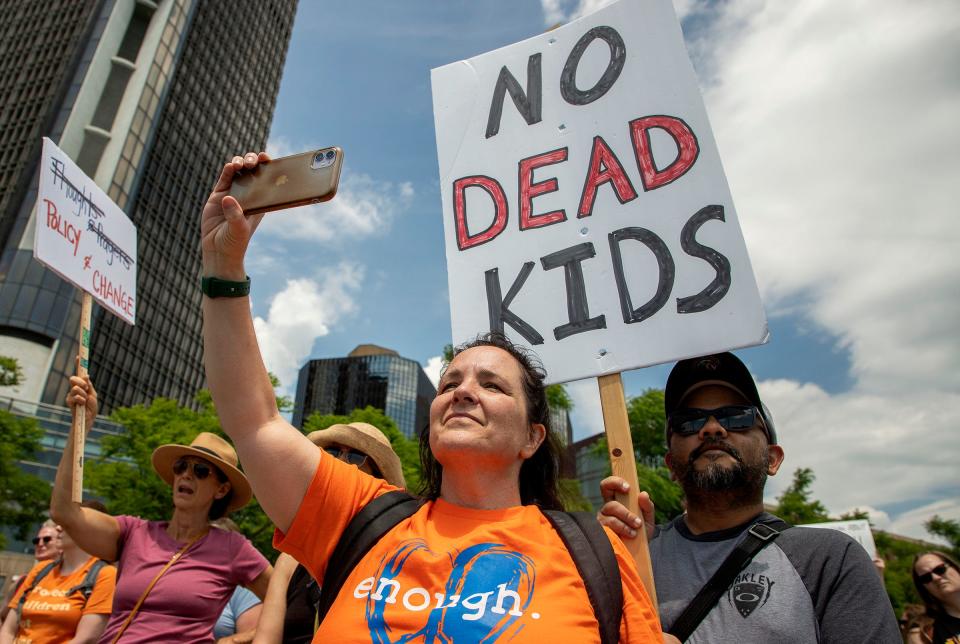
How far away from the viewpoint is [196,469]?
342 cm

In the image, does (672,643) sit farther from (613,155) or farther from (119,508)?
(119,508)

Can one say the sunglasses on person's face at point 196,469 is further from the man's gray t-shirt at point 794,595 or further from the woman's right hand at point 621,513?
the man's gray t-shirt at point 794,595

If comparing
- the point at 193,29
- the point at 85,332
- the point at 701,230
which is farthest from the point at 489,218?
the point at 193,29

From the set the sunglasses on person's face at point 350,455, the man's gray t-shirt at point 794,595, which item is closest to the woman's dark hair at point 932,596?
the man's gray t-shirt at point 794,595

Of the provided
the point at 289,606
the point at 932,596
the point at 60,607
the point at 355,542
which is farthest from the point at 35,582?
the point at 932,596

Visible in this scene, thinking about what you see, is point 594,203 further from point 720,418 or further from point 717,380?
point 720,418

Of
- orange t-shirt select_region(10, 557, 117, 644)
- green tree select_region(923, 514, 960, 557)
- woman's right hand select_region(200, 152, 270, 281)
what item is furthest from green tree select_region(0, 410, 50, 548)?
green tree select_region(923, 514, 960, 557)

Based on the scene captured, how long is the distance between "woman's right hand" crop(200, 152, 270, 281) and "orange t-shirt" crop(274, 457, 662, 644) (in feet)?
1.74

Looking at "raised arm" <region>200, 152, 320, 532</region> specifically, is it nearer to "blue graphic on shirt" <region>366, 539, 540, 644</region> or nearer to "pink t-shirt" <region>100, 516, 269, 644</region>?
"blue graphic on shirt" <region>366, 539, 540, 644</region>

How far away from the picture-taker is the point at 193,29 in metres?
56.7

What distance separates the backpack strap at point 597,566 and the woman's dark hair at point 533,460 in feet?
1.41

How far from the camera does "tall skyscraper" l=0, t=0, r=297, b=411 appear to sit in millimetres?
40000

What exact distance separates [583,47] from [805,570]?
2097mm

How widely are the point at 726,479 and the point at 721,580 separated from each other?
324 millimetres
